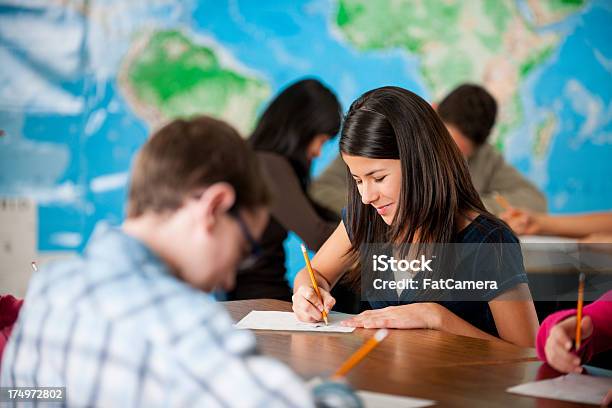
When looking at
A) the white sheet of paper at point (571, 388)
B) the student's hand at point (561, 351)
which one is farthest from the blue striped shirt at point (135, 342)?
the student's hand at point (561, 351)

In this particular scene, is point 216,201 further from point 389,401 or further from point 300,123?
point 300,123

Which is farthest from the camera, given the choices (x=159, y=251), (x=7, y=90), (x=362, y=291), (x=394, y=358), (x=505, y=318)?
(x=7, y=90)

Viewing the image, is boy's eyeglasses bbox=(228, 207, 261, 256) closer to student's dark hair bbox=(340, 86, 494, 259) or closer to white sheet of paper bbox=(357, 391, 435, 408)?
white sheet of paper bbox=(357, 391, 435, 408)

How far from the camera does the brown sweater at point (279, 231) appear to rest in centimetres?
291

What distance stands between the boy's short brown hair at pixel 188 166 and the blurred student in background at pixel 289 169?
1899 millimetres

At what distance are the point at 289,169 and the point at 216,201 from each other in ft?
6.60

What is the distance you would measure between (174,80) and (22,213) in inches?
45.9

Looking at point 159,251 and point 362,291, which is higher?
point 159,251

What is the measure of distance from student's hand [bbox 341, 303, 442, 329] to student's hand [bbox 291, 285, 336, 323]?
2.7 inches

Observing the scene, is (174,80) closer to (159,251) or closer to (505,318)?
(505,318)

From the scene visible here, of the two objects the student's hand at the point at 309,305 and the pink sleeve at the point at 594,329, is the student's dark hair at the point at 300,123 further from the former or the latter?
the pink sleeve at the point at 594,329

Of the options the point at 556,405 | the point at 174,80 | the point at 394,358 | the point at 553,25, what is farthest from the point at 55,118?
the point at 556,405

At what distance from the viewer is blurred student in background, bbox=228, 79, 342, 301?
292cm

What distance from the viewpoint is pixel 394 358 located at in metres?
1.42
